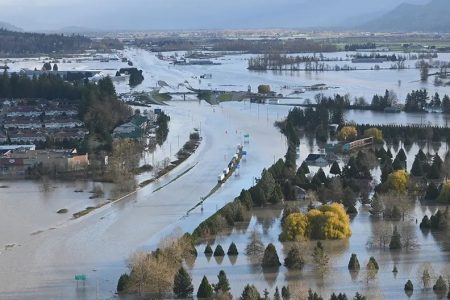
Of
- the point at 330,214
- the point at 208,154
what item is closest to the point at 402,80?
the point at 208,154

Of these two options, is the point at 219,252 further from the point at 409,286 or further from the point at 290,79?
the point at 290,79

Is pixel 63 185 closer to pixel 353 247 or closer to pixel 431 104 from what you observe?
pixel 353 247

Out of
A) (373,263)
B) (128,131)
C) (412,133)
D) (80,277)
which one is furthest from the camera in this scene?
(128,131)

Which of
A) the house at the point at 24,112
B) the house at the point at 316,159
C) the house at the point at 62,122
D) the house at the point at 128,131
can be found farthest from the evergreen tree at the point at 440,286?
the house at the point at 24,112

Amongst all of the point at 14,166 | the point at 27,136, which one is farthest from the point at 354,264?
the point at 27,136

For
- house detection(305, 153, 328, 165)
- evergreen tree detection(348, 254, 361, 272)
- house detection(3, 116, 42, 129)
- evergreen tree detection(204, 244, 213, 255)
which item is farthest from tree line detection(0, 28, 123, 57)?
evergreen tree detection(348, 254, 361, 272)

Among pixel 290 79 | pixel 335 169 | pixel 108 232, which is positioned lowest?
pixel 290 79
